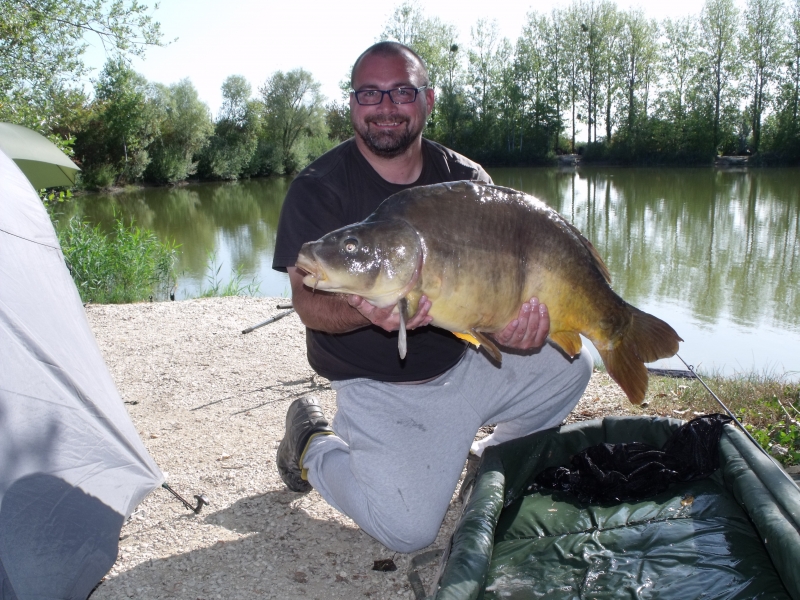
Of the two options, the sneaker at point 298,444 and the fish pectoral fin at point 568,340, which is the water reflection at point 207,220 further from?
the fish pectoral fin at point 568,340

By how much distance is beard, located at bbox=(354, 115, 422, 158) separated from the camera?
2.36 metres

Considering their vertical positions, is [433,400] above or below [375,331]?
below

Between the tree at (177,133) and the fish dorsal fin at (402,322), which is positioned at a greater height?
the tree at (177,133)

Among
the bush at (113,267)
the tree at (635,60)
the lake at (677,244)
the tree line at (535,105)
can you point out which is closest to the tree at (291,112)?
the tree line at (535,105)

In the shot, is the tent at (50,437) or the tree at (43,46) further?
the tree at (43,46)

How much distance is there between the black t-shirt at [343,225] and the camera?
2.26m

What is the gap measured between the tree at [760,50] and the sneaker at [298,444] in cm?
3353

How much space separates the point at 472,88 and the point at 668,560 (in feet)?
126

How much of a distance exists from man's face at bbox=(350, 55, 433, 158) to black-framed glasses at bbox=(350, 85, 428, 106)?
0.04ft

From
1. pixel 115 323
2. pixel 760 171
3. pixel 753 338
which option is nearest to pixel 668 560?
pixel 115 323

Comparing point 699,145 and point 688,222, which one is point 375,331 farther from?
point 699,145

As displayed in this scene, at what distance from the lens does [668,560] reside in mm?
1942

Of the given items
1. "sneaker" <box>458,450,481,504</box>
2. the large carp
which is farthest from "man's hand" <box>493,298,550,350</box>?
"sneaker" <box>458,450,481,504</box>

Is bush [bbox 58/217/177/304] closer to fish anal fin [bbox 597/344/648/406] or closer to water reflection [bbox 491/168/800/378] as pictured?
water reflection [bbox 491/168/800/378]
